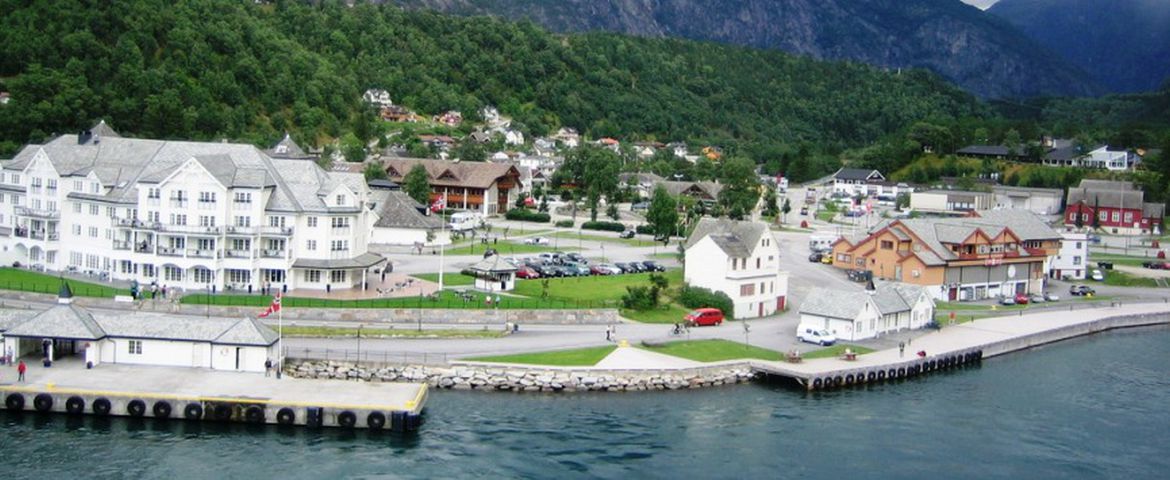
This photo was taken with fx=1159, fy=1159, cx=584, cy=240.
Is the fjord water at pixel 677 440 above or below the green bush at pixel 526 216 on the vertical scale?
below

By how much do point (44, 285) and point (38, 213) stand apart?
7.92 m

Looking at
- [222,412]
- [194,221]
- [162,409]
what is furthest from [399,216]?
[162,409]

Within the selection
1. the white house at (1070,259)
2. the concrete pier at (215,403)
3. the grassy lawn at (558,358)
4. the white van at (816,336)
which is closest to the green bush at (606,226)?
the white house at (1070,259)

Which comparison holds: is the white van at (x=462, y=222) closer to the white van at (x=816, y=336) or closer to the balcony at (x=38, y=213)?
the balcony at (x=38, y=213)

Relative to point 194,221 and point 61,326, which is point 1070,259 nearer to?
point 194,221

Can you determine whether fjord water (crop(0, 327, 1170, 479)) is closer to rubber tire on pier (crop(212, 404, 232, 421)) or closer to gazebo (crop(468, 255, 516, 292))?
rubber tire on pier (crop(212, 404, 232, 421))

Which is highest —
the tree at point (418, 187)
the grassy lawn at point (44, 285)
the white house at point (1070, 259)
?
the tree at point (418, 187)

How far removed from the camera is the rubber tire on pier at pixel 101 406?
4603cm

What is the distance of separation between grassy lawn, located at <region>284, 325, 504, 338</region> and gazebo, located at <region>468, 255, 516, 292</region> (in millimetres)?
8132

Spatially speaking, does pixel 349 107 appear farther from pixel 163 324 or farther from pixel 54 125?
pixel 163 324

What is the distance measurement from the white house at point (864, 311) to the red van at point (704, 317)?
4.66 metres

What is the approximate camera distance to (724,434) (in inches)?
1849

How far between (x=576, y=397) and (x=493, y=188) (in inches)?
2534

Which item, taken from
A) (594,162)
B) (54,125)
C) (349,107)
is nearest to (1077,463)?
(594,162)
